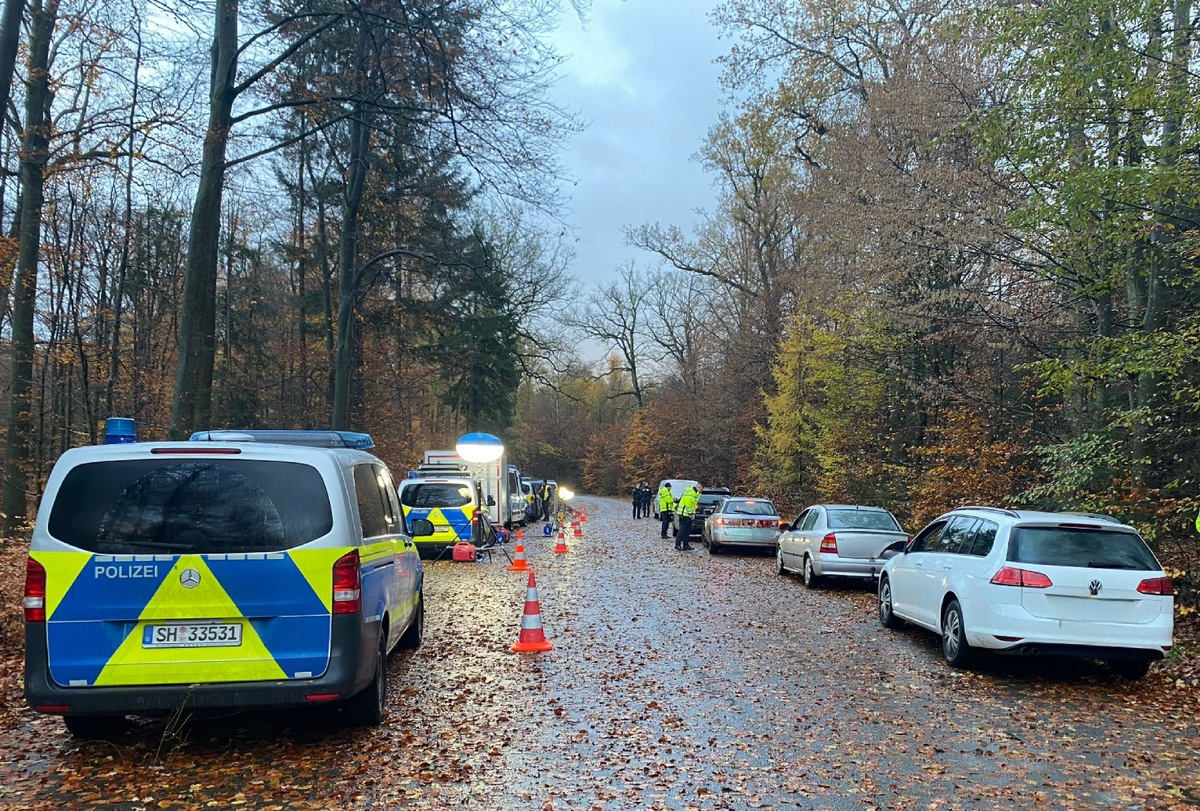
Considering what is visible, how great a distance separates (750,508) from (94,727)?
18.0 m

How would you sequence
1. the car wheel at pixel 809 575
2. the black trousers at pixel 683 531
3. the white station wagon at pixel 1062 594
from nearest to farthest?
the white station wagon at pixel 1062 594 < the car wheel at pixel 809 575 < the black trousers at pixel 683 531

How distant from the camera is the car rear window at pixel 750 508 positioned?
886 inches

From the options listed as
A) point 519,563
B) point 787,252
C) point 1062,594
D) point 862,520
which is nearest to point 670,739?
point 1062,594

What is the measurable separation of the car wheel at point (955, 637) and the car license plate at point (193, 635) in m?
6.67

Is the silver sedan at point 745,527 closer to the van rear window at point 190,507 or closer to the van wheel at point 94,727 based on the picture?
the van wheel at point 94,727

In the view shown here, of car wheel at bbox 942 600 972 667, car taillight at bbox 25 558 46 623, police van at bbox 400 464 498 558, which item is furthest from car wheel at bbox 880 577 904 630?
police van at bbox 400 464 498 558

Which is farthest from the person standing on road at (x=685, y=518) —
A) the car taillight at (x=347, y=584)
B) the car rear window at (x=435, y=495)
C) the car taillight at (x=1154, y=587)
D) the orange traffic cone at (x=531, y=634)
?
the car taillight at (x=347, y=584)

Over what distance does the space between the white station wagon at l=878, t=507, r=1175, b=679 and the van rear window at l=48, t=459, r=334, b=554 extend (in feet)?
20.3

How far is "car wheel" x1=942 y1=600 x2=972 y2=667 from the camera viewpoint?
8.76 meters

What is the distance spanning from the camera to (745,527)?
22.2 metres

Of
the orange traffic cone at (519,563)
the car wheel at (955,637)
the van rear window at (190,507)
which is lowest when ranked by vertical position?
the orange traffic cone at (519,563)

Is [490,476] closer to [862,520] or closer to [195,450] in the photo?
[862,520]

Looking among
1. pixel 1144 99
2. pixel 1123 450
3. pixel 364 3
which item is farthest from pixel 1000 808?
pixel 364 3

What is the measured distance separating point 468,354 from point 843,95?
51.5ft
